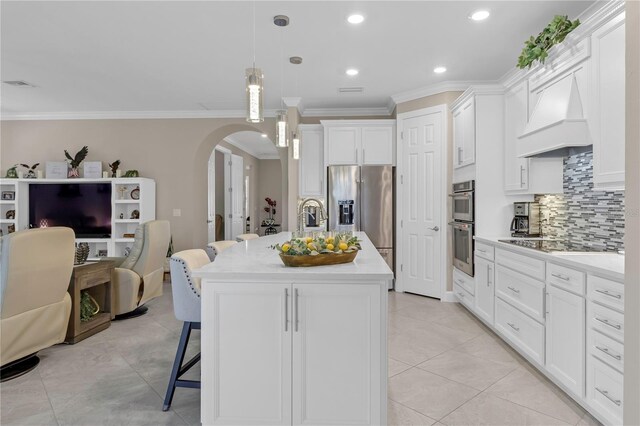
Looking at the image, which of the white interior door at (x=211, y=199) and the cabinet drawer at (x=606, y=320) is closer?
the cabinet drawer at (x=606, y=320)

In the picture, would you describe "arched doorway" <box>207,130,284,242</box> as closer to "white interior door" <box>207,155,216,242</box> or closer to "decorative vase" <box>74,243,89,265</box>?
"white interior door" <box>207,155,216,242</box>

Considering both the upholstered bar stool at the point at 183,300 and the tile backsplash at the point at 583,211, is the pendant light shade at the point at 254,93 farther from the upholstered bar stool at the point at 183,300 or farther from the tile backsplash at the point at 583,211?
the tile backsplash at the point at 583,211

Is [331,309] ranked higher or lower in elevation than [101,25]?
lower

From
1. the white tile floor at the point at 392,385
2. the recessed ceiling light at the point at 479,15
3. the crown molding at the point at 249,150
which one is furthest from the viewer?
the crown molding at the point at 249,150

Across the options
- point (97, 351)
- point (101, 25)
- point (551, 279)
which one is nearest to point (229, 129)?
point (101, 25)

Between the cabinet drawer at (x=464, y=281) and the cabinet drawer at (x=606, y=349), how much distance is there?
5.85 feet

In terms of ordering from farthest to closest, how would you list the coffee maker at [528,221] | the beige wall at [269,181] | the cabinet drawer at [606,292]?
the beige wall at [269,181] < the coffee maker at [528,221] < the cabinet drawer at [606,292]

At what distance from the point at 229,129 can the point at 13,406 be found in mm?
4747

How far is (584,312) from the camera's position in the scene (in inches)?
81.2

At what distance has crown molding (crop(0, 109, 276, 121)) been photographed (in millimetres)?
5953

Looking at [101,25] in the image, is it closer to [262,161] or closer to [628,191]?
[628,191]

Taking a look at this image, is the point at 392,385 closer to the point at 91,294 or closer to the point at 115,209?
the point at 91,294

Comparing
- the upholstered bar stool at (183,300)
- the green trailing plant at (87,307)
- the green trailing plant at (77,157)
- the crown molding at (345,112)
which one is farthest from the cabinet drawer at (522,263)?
the green trailing plant at (77,157)

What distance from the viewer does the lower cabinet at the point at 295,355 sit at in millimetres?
1695
